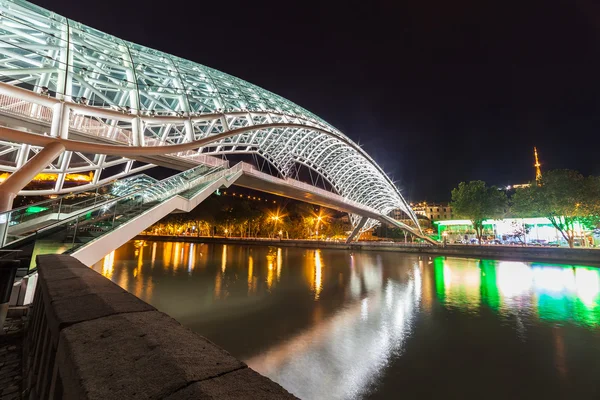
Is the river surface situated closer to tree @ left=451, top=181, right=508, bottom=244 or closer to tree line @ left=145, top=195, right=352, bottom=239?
tree @ left=451, top=181, right=508, bottom=244

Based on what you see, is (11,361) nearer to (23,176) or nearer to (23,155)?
(23,176)

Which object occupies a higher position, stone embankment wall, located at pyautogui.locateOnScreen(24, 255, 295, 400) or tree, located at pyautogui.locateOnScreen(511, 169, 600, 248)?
tree, located at pyautogui.locateOnScreen(511, 169, 600, 248)

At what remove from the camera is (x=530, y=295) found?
50.0 feet

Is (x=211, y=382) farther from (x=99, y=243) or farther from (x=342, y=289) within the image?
(x=342, y=289)

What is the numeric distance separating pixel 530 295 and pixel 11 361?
20126 millimetres

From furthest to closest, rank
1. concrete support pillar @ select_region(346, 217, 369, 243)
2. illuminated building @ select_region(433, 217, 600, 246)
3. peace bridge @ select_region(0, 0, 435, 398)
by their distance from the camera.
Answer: concrete support pillar @ select_region(346, 217, 369, 243), illuminated building @ select_region(433, 217, 600, 246), peace bridge @ select_region(0, 0, 435, 398)

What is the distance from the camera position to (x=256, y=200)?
122000 millimetres

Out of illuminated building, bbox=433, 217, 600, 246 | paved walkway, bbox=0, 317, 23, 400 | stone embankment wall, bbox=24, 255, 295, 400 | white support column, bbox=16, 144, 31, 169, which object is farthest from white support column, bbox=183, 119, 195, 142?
illuminated building, bbox=433, 217, 600, 246

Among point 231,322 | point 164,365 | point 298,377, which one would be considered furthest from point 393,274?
point 164,365

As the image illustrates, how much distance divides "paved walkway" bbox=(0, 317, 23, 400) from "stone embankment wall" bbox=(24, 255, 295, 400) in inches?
25.6

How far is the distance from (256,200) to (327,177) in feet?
258

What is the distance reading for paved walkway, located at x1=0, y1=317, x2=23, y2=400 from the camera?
10.4 ft

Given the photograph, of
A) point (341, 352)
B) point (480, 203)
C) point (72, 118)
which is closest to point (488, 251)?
point (480, 203)

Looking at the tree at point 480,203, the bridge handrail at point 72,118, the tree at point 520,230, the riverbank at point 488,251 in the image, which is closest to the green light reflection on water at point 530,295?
the riverbank at point 488,251
